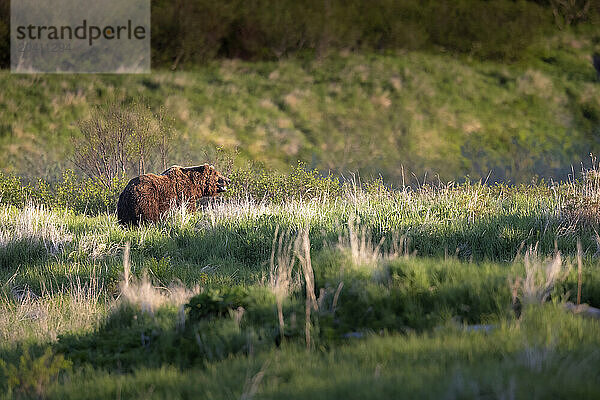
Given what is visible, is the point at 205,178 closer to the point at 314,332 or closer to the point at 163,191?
the point at 163,191

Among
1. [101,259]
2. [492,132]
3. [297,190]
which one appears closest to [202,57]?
[492,132]

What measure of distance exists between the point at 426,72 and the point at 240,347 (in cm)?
A: 3340

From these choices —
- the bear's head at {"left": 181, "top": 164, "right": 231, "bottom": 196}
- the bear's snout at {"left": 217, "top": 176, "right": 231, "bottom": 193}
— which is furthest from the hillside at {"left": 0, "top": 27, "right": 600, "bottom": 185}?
the bear's head at {"left": 181, "top": 164, "right": 231, "bottom": 196}

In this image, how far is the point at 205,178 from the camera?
1226cm

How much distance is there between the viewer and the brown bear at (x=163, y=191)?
1133 centimetres

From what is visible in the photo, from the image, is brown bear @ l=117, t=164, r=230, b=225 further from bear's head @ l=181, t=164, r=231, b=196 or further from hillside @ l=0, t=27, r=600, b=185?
hillside @ l=0, t=27, r=600, b=185

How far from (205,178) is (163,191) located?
95 centimetres

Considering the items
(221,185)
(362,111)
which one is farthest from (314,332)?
(362,111)

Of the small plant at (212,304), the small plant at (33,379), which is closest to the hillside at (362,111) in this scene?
the small plant at (212,304)

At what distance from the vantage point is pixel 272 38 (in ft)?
117

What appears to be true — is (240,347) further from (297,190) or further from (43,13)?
(43,13)

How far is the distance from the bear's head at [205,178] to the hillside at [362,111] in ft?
28.3

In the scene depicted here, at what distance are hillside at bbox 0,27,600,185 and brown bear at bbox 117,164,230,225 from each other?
8705 millimetres

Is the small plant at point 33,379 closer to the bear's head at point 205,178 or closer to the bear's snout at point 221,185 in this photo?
the bear's head at point 205,178
